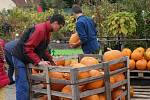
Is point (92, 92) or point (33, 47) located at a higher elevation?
point (33, 47)

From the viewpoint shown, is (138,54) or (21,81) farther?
(138,54)

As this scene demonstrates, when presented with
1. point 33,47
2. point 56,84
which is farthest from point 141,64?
point 56,84

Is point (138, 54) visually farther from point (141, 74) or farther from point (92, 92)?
point (92, 92)

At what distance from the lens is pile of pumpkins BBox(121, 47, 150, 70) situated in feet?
25.0

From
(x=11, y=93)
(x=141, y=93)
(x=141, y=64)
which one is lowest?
(x=11, y=93)

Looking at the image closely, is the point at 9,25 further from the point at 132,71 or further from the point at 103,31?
the point at 132,71

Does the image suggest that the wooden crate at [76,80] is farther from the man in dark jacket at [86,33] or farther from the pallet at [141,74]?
the man in dark jacket at [86,33]

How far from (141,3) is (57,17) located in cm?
552

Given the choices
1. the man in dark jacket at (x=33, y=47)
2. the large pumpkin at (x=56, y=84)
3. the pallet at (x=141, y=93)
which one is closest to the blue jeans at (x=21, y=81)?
the man in dark jacket at (x=33, y=47)

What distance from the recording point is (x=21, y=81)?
19.2ft

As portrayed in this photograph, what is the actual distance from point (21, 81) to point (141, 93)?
211 cm

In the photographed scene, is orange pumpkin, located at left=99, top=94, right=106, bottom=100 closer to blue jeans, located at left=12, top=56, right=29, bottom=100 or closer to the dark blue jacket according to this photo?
blue jeans, located at left=12, top=56, right=29, bottom=100

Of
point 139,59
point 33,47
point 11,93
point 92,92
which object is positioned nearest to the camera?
point 92,92

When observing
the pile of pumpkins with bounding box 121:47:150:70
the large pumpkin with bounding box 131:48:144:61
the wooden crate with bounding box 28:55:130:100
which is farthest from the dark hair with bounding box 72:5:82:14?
the wooden crate with bounding box 28:55:130:100
